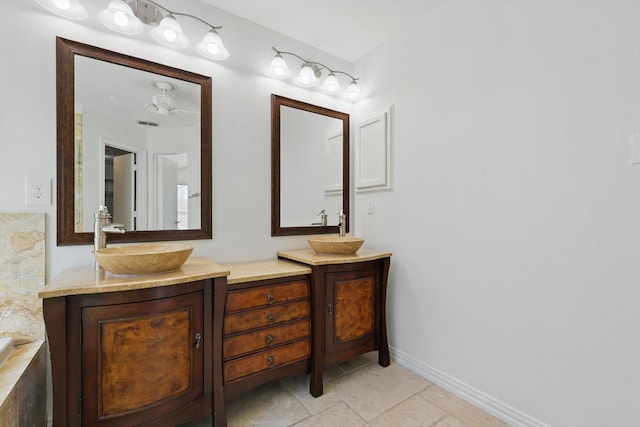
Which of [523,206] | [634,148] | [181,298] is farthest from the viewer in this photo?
[523,206]

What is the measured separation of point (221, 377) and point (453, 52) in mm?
2304

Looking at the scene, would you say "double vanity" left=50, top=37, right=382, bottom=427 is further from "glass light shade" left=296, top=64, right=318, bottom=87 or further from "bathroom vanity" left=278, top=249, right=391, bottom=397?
"glass light shade" left=296, top=64, right=318, bottom=87

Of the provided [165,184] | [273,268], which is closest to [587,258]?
[273,268]

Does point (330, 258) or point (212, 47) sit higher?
point (212, 47)

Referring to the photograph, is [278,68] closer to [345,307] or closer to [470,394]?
[345,307]

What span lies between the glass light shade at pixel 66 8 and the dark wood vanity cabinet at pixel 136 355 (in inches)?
54.1

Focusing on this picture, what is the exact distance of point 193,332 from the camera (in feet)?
4.43

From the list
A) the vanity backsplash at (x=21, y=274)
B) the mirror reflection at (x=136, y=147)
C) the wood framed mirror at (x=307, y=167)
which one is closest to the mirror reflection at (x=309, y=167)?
the wood framed mirror at (x=307, y=167)

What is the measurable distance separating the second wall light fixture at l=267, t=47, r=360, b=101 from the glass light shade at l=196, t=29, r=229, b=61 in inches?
14.4

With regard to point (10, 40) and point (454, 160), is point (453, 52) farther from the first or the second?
point (10, 40)

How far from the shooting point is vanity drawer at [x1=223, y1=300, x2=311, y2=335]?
1.50 metres

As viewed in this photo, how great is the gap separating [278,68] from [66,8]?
114 cm

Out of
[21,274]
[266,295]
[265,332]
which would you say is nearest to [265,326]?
[265,332]

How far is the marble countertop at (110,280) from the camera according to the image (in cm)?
108
